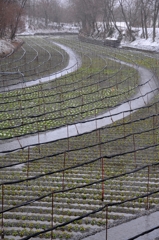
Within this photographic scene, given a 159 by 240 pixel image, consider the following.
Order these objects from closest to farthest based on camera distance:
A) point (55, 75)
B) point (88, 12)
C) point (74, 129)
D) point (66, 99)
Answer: point (74, 129) < point (66, 99) < point (55, 75) < point (88, 12)

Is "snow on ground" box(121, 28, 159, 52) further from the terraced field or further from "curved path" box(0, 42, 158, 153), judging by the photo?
the terraced field

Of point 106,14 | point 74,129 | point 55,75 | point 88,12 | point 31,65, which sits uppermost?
point 88,12

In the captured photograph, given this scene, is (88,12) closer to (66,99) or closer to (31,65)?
(31,65)

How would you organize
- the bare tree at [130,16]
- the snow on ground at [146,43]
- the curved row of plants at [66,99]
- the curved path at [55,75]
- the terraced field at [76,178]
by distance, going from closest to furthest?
1. the terraced field at [76,178]
2. the curved row of plants at [66,99]
3. the curved path at [55,75]
4. the snow on ground at [146,43]
5. the bare tree at [130,16]

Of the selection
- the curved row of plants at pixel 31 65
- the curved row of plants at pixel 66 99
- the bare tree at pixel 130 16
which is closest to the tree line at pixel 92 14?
the bare tree at pixel 130 16

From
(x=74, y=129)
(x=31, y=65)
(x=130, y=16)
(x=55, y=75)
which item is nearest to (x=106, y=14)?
(x=130, y=16)

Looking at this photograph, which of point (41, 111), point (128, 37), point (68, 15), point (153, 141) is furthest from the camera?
point (68, 15)

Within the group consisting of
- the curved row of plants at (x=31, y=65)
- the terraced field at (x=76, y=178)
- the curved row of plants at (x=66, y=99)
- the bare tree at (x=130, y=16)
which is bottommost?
the terraced field at (x=76, y=178)

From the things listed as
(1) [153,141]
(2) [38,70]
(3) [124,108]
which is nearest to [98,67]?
(2) [38,70]

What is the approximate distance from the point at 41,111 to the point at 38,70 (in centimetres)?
1506

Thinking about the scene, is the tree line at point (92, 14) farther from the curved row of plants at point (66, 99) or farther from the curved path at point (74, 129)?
the curved path at point (74, 129)

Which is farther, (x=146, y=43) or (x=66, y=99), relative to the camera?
(x=146, y=43)

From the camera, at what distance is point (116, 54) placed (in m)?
47.2

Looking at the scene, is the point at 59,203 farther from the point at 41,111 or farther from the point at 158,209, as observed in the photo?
the point at 41,111
